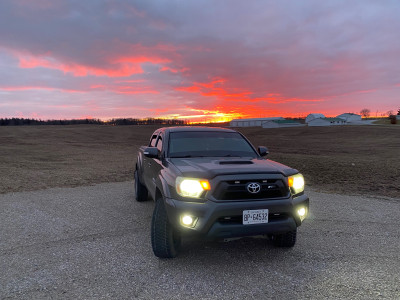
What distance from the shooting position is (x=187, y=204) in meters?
3.50

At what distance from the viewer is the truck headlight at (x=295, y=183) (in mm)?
3850

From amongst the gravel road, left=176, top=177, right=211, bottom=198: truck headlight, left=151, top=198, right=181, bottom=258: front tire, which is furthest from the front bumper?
the gravel road

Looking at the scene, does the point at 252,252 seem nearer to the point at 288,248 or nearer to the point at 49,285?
the point at 288,248

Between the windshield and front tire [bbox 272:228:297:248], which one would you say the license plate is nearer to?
front tire [bbox 272:228:297:248]

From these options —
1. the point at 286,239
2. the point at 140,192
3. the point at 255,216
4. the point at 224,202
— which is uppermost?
the point at 224,202

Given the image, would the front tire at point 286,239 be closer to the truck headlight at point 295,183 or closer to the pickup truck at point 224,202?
the pickup truck at point 224,202

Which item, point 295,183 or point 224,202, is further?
point 295,183

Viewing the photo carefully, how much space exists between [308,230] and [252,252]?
58.4 inches

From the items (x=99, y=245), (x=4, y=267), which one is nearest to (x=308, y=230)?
(x=99, y=245)

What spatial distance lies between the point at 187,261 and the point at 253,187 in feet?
4.56

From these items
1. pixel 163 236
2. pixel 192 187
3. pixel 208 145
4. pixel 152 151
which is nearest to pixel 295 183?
pixel 192 187

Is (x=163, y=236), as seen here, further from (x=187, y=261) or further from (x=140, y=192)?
(x=140, y=192)

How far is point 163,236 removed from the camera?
12.5 feet

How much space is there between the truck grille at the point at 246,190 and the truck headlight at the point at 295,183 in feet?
0.60
